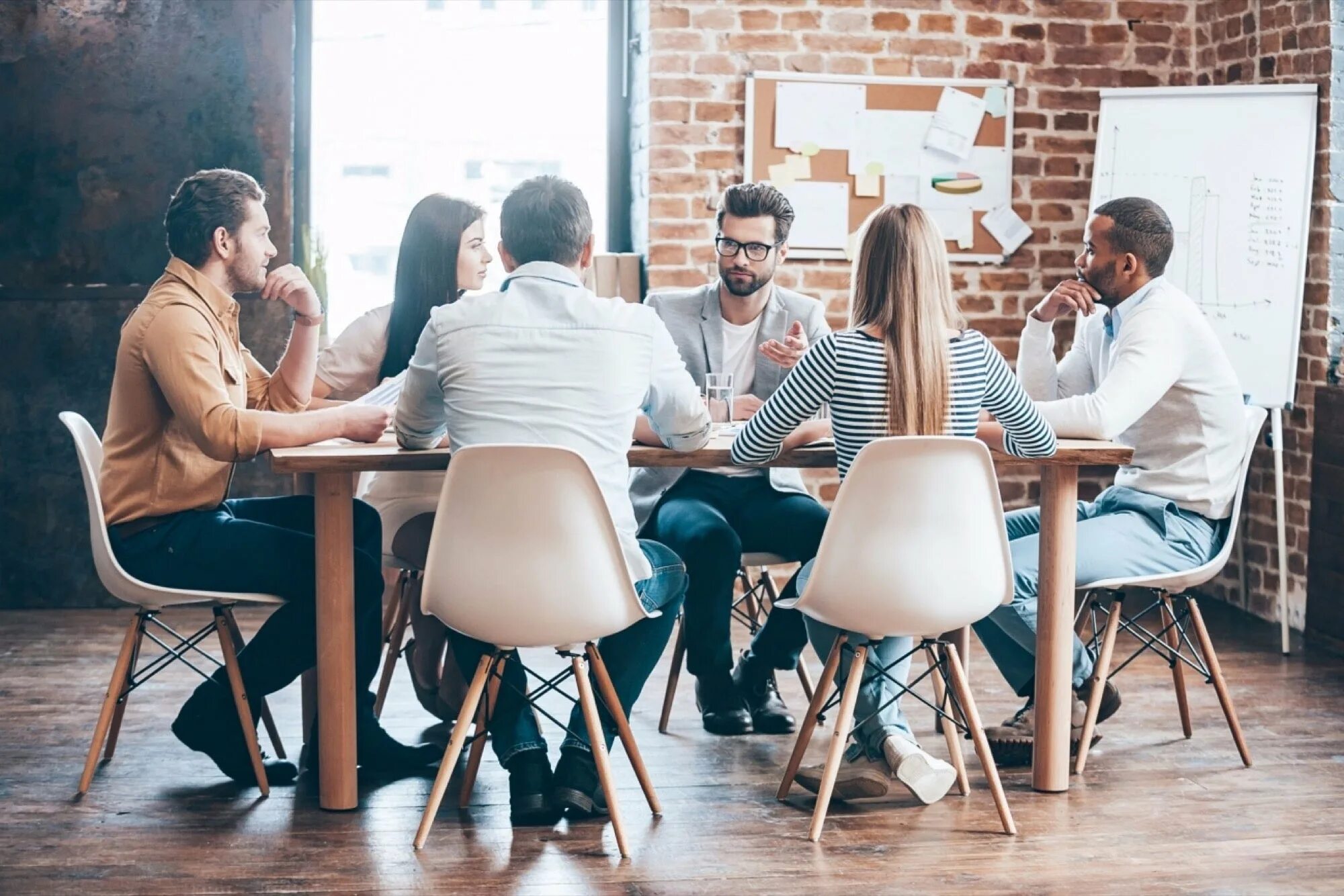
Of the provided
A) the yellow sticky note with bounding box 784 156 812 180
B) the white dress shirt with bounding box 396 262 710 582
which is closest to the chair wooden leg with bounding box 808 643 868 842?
the white dress shirt with bounding box 396 262 710 582

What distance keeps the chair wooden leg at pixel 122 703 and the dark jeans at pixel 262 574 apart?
193 mm

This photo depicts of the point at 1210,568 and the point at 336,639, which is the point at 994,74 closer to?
the point at 1210,568

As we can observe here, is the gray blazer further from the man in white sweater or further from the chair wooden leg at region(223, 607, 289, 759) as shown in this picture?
the chair wooden leg at region(223, 607, 289, 759)

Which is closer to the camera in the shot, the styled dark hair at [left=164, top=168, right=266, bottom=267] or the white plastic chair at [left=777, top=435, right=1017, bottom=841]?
the white plastic chair at [left=777, top=435, right=1017, bottom=841]

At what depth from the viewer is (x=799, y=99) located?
5.08 meters

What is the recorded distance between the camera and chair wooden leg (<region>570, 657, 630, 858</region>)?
278cm

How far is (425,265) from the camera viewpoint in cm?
354

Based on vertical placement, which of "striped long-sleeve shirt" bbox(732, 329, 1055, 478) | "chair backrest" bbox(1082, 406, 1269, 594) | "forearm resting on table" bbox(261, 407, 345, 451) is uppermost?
"striped long-sleeve shirt" bbox(732, 329, 1055, 478)

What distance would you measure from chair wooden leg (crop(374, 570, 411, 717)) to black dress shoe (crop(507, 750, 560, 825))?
2.57 feet

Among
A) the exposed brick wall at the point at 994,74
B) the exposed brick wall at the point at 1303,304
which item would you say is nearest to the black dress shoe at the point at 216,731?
the exposed brick wall at the point at 994,74

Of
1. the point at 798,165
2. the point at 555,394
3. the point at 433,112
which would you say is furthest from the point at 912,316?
the point at 433,112

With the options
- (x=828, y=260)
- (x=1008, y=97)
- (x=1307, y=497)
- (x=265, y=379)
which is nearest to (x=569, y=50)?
(x=828, y=260)

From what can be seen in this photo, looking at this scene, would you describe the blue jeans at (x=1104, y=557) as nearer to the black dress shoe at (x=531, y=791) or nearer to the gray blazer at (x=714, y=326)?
the gray blazer at (x=714, y=326)

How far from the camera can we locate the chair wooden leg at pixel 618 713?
2.86 m
